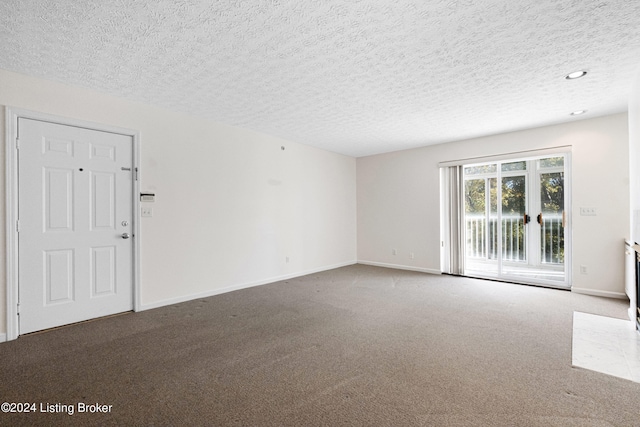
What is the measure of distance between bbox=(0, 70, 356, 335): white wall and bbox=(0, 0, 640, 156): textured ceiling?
26 centimetres

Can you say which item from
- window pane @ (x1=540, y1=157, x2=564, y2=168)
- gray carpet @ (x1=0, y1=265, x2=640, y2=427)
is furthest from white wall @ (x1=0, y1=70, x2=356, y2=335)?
window pane @ (x1=540, y1=157, x2=564, y2=168)

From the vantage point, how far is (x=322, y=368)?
237 cm

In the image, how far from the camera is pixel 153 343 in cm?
283

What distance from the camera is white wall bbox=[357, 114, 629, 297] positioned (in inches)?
167

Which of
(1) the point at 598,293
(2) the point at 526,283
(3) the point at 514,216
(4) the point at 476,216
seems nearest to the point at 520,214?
(3) the point at 514,216

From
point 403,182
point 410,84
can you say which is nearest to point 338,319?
point 410,84

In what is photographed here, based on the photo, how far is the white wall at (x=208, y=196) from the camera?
3.39 metres

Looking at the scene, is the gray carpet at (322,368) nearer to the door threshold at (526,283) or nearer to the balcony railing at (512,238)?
the door threshold at (526,283)

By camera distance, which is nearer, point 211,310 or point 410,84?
point 410,84

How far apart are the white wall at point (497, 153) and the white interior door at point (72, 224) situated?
191 inches

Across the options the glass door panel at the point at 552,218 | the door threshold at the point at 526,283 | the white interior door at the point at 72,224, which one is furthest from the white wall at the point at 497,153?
the white interior door at the point at 72,224

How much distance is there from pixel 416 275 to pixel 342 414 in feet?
14.4

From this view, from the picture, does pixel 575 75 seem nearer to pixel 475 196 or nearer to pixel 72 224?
pixel 475 196

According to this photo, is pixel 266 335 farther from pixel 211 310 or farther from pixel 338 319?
pixel 211 310
